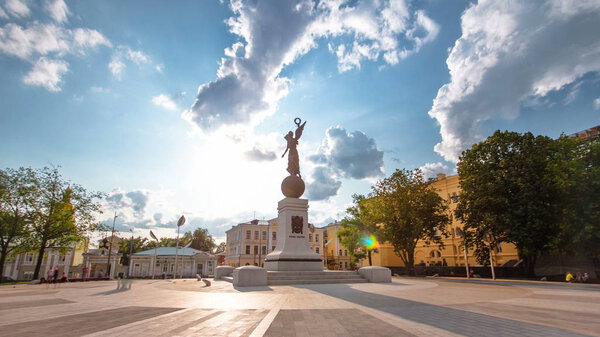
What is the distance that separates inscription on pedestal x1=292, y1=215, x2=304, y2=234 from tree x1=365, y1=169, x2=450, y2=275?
1516cm

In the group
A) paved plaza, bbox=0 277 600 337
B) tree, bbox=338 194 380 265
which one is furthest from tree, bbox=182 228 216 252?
paved plaza, bbox=0 277 600 337

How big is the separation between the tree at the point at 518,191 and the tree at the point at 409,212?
3.89 meters

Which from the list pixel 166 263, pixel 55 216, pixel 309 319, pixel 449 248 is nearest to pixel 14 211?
pixel 55 216

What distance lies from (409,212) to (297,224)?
16107 mm

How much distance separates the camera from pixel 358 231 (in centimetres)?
4344

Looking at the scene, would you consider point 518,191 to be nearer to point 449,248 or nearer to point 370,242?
point 370,242

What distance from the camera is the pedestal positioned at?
65.1 ft

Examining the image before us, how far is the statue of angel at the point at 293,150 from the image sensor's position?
79.2 feet

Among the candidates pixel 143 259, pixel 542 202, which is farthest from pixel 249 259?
pixel 542 202

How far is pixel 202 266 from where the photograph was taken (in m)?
51.9

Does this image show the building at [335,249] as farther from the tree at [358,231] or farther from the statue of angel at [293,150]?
the statue of angel at [293,150]

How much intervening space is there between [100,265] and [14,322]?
56525 mm

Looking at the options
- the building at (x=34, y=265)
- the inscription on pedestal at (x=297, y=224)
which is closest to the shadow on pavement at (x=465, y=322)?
the inscription on pedestal at (x=297, y=224)

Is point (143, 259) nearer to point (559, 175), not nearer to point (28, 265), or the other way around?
point (28, 265)
